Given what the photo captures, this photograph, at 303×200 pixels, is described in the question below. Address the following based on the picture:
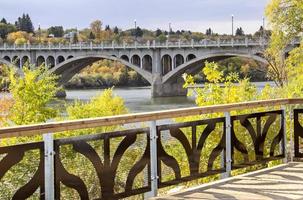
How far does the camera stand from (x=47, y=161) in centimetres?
580

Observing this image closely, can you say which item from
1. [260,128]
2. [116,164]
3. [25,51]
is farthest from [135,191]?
[25,51]

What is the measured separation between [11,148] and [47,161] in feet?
1.31

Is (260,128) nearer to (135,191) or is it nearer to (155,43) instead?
(135,191)

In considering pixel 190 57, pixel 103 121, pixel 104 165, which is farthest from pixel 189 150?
pixel 190 57

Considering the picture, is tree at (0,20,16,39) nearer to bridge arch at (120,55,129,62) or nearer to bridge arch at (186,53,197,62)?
bridge arch at (120,55,129,62)

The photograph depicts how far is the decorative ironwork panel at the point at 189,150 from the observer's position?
7141 millimetres

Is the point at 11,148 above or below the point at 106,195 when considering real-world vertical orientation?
above

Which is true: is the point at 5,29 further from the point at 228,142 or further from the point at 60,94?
the point at 228,142

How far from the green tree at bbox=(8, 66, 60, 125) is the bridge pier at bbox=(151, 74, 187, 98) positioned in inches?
1724

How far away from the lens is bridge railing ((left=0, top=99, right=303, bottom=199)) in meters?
5.79

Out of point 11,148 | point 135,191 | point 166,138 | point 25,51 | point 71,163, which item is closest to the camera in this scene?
point 11,148

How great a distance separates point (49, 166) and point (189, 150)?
212 centimetres

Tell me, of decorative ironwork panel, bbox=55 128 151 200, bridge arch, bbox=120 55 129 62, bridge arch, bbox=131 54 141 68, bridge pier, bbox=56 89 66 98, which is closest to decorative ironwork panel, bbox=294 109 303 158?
decorative ironwork panel, bbox=55 128 151 200

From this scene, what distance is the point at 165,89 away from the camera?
6838 cm
